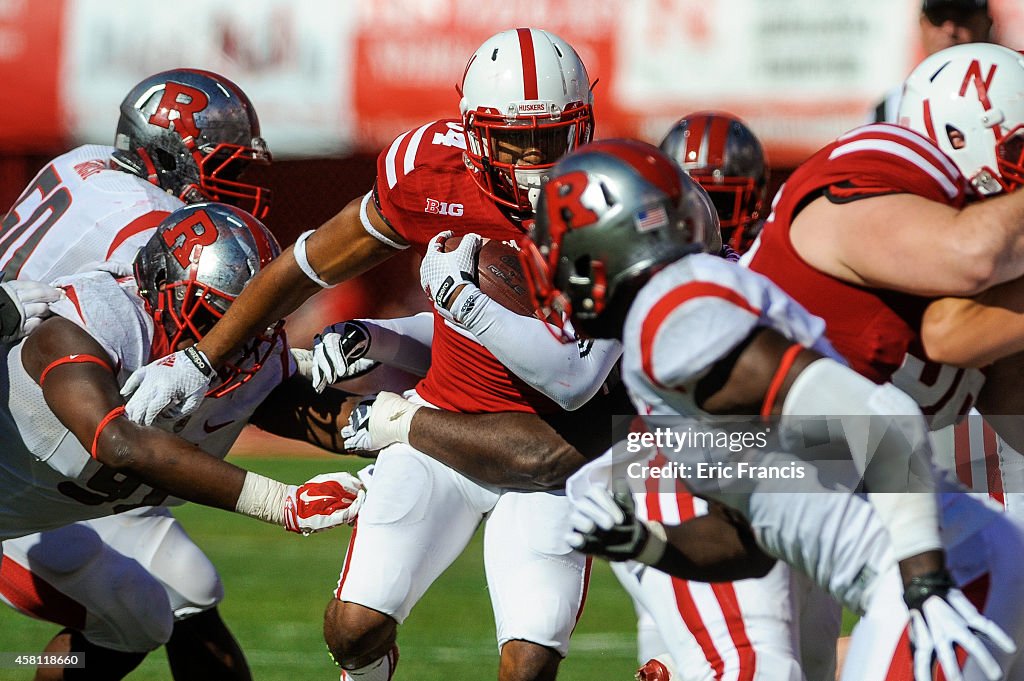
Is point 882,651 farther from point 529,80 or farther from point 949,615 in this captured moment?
point 529,80

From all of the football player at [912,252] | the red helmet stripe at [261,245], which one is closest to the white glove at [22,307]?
the red helmet stripe at [261,245]

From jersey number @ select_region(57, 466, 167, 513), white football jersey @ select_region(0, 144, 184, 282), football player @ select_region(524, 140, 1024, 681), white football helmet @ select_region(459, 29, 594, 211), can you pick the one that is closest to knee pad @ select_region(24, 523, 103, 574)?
jersey number @ select_region(57, 466, 167, 513)

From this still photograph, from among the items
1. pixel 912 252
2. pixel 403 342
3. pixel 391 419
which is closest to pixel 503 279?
pixel 391 419

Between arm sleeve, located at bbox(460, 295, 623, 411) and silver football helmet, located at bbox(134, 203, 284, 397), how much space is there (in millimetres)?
873

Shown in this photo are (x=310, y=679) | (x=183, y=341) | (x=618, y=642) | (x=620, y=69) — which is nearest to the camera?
(x=183, y=341)

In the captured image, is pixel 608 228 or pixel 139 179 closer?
pixel 608 228

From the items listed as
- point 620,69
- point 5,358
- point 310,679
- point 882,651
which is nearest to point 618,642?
point 310,679

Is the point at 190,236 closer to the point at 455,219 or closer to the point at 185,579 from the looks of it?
the point at 455,219

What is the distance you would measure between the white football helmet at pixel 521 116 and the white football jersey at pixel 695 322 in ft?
4.27

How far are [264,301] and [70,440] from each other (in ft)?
2.33

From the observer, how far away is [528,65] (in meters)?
3.89

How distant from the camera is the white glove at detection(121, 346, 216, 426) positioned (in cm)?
379

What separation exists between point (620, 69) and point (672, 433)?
345 inches

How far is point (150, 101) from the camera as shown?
5.25 meters
